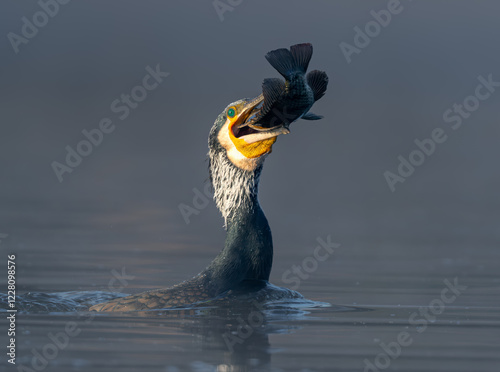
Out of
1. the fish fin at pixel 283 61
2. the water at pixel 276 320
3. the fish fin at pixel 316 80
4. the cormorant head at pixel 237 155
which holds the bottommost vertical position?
the water at pixel 276 320

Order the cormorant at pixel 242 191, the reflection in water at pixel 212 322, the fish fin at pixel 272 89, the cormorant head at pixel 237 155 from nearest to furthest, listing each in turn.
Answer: the reflection in water at pixel 212 322 < the fish fin at pixel 272 89 < the cormorant at pixel 242 191 < the cormorant head at pixel 237 155

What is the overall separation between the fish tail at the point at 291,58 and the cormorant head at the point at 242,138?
2.18ft

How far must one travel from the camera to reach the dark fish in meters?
10.7

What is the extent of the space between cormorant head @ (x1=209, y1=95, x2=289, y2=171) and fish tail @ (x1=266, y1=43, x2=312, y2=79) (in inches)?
26.2

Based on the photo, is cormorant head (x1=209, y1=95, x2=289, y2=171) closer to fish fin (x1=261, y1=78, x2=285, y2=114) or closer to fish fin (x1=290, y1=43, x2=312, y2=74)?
fish fin (x1=261, y1=78, x2=285, y2=114)

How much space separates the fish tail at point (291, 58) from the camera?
35.0 ft

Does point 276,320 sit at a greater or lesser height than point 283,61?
lesser

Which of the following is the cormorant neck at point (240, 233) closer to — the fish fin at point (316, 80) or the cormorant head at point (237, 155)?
the cormorant head at point (237, 155)

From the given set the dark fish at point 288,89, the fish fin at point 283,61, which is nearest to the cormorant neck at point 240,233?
the dark fish at point 288,89

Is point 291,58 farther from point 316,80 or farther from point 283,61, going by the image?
point 316,80

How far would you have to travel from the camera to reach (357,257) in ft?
53.5

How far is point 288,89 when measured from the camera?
1091 cm

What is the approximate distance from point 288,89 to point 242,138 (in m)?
0.84

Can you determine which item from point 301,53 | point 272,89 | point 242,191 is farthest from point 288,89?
point 242,191
